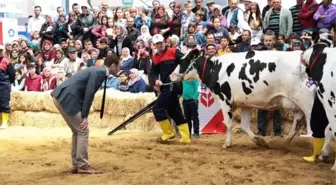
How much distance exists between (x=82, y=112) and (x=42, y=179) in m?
1.05

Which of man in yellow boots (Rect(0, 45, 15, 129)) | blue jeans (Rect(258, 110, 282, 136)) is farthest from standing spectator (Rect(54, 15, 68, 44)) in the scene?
blue jeans (Rect(258, 110, 282, 136))

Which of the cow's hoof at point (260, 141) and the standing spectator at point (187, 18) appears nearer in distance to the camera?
the cow's hoof at point (260, 141)

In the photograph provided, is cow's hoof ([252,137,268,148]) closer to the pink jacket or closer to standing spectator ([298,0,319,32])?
standing spectator ([298,0,319,32])

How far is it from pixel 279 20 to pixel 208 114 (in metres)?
3.22

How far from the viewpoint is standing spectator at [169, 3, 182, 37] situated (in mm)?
17281

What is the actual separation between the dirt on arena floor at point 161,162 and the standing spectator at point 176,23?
17.6 feet

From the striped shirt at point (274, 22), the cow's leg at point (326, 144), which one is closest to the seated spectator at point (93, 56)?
the striped shirt at point (274, 22)

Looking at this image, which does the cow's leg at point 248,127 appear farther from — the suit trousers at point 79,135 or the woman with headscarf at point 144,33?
the woman with headscarf at point 144,33

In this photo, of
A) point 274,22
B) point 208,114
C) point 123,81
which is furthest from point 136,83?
point 274,22

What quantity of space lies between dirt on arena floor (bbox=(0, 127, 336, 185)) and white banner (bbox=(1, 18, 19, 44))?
8.92m

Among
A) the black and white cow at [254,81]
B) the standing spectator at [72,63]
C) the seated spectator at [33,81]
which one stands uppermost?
the black and white cow at [254,81]

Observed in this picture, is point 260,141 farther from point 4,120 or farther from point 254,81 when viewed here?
point 4,120

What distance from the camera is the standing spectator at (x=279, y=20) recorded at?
47.8ft

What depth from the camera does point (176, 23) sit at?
17297 millimetres
